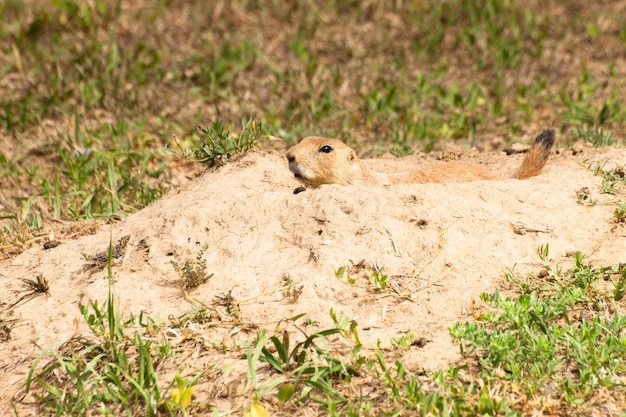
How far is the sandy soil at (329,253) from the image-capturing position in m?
3.46

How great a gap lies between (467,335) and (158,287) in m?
1.44

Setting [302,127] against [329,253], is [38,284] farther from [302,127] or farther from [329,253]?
[302,127]

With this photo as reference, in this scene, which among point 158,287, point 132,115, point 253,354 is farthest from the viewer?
point 132,115

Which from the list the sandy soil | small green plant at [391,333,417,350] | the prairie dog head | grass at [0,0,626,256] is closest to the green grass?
small green plant at [391,333,417,350]

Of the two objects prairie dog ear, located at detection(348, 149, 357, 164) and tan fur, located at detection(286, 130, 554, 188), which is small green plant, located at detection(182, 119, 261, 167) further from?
prairie dog ear, located at detection(348, 149, 357, 164)

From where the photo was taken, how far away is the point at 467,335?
10.1 ft

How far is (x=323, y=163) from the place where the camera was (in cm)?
467

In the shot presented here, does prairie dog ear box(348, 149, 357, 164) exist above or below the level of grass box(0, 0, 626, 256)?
above

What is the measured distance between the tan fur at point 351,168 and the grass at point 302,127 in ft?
1.12

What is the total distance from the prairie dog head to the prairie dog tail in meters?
1.02

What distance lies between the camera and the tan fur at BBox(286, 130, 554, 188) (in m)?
4.63

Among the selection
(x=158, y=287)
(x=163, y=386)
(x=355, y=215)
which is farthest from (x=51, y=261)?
(x=355, y=215)

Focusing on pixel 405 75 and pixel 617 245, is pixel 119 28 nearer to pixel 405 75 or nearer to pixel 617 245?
pixel 405 75

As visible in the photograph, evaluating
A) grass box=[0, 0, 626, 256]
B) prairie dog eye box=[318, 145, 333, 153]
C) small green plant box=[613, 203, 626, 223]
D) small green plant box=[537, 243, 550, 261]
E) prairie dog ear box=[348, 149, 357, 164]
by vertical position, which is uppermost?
small green plant box=[613, 203, 626, 223]
